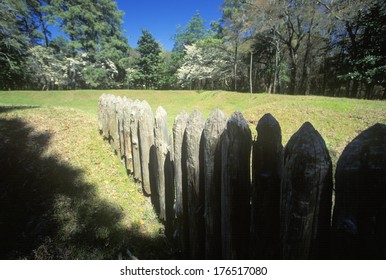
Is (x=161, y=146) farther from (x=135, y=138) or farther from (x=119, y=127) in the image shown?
(x=119, y=127)

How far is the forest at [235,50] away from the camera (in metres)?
18.8

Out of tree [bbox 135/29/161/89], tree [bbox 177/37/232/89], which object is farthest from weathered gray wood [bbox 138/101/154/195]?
tree [bbox 135/29/161/89]

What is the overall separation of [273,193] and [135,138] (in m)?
2.75

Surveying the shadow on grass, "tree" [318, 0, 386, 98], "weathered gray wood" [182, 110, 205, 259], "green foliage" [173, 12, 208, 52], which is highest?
"green foliage" [173, 12, 208, 52]

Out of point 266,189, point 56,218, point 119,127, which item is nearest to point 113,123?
point 119,127

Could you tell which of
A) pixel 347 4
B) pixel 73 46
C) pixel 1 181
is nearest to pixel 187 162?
pixel 1 181

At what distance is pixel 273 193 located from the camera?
154 cm

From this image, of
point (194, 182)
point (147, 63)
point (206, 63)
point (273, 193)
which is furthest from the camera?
point (147, 63)

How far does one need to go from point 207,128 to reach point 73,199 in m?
2.78

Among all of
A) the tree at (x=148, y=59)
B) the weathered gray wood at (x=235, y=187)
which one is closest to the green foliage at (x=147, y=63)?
the tree at (x=148, y=59)

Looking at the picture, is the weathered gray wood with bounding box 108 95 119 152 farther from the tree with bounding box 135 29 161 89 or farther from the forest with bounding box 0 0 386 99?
the tree with bounding box 135 29 161 89

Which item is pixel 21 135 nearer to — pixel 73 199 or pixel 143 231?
pixel 73 199

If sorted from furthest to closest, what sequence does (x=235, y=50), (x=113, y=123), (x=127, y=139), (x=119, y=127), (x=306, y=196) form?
(x=235, y=50), (x=113, y=123), (x=119, y=127), (x=127, y=139), (x=306, y=196)

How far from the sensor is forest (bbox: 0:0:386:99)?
61.7 feet
